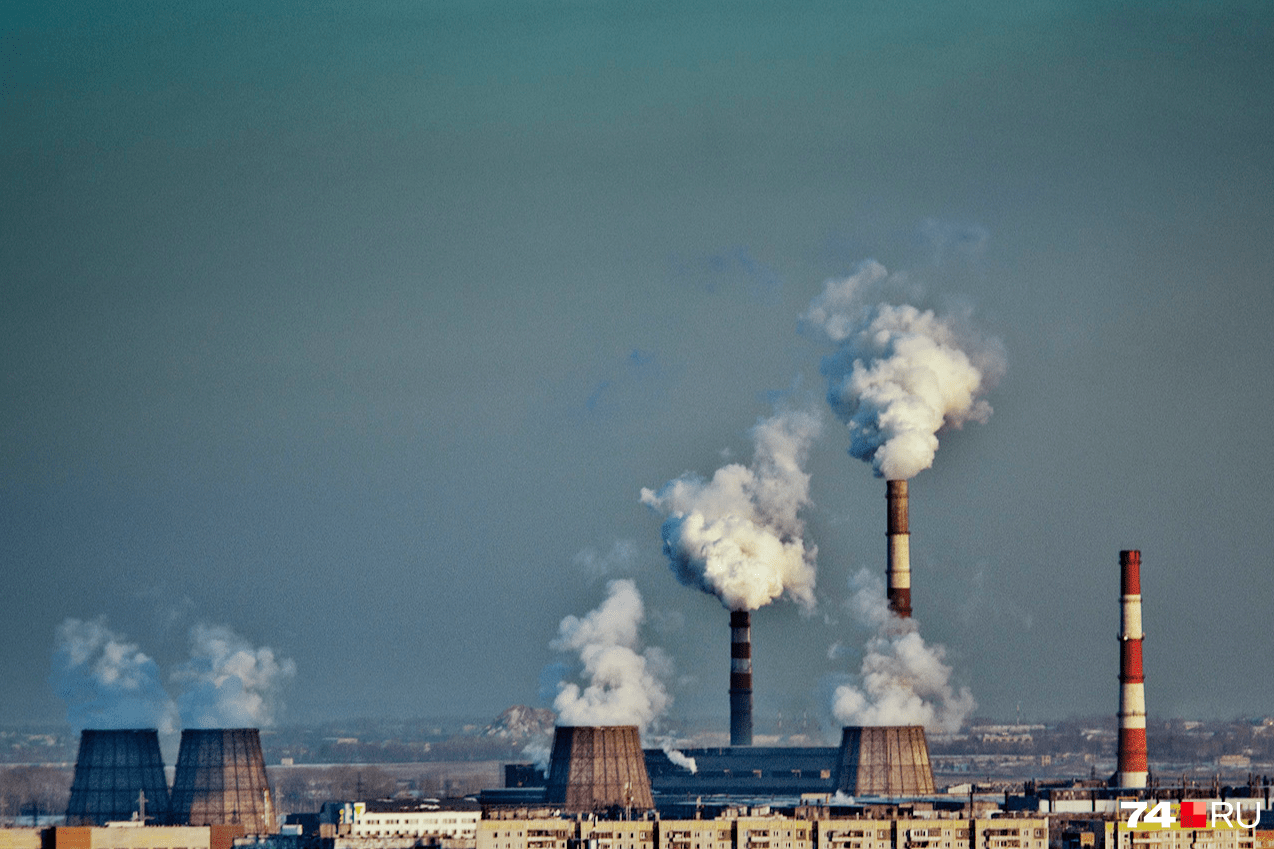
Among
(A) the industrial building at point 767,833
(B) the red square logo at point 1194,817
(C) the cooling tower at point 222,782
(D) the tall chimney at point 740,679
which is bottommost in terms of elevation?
(A) the industrial building at point 767,833

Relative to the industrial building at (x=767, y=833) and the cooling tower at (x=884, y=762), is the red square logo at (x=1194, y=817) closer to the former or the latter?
the industrial building at (x=767, y=833)

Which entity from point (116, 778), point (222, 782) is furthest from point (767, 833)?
point (116, 778)

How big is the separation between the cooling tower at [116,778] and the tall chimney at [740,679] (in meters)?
18.8

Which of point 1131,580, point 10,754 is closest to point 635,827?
point 1131,580

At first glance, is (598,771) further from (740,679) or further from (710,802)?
(740,679)

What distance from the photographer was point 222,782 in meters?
86.6

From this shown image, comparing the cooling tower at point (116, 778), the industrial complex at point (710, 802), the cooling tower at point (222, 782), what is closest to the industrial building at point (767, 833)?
the industrial complex at point (710, 802)

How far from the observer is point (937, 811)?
271ft

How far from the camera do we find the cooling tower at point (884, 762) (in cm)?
8956

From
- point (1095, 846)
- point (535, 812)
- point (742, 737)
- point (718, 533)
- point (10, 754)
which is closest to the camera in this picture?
point (1095, 846)

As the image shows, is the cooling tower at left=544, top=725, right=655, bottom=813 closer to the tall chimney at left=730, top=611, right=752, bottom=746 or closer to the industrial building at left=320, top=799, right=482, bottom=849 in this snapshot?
the industrial building at left=320, top=799, right=482, bottom=849

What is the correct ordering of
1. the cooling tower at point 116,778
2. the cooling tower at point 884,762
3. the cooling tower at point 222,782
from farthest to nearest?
the cooling tower at point 884,762
the cooling tower at point 116,778
the cooling tower at point 222,782

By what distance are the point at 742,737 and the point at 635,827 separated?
77.0ft

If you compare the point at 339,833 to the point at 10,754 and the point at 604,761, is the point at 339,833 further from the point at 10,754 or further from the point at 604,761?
the point at 10,754
